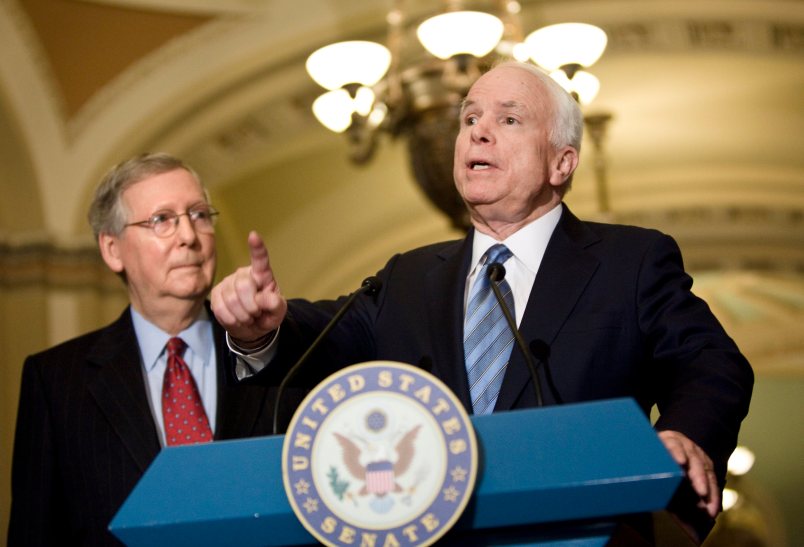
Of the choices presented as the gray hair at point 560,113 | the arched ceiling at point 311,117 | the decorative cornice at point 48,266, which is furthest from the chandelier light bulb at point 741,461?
the gray hair at point 560,113

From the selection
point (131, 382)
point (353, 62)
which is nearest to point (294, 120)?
point (353, 62)

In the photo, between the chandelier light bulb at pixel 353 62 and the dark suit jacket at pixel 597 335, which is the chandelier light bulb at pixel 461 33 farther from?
the dark suit jacket at pixel 597 335

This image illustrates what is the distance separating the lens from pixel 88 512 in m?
2.67

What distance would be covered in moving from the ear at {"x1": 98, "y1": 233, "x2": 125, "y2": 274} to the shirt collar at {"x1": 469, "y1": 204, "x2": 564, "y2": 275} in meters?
1.11

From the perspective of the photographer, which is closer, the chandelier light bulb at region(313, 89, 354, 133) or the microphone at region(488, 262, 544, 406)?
the microphone at region(488, 262, 544, 406)

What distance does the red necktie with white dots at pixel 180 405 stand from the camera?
275 centimetres

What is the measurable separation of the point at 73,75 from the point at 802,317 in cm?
1109

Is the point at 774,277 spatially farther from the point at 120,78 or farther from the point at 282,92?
the point at 120,78

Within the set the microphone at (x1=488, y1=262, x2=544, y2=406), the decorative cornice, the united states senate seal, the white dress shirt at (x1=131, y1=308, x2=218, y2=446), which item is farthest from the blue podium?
the decorative cornice

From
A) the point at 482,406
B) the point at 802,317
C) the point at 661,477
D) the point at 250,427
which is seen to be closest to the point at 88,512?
the point at 250,427

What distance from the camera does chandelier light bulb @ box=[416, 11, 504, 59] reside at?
17.9 ft

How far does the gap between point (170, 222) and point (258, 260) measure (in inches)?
46.0

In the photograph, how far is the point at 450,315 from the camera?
6.89 feet

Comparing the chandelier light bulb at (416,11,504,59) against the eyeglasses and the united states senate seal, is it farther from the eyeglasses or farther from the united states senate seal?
the united states senate seal
